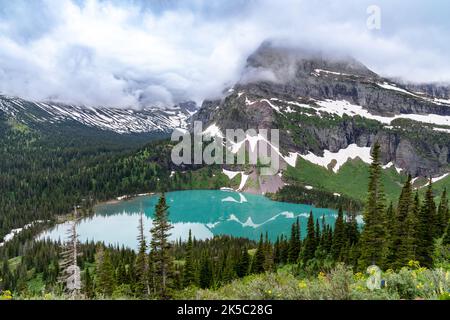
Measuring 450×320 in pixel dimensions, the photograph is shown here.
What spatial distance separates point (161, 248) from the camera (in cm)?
3844

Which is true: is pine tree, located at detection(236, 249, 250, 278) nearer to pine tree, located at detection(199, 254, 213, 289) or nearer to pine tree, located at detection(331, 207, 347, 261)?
pine tree, located at detection(199, 254, 213, 289)

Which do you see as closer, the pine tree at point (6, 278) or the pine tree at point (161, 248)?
the pine tree at point (161, 248)

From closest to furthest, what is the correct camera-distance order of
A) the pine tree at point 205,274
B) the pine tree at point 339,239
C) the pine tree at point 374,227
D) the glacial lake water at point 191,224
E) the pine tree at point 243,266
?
the pine tree at point 374,227 < the pine tree at point 205,274 < the pine tree at point 339,239 < the pine tree at point 243,266 < the glacial lake water at point 191,224

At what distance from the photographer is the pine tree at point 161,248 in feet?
124

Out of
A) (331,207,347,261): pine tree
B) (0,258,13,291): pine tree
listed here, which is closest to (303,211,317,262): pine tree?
(331,207,347,261): pine tree

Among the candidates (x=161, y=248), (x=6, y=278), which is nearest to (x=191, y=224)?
(x=6, y=278)

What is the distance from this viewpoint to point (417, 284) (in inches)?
419

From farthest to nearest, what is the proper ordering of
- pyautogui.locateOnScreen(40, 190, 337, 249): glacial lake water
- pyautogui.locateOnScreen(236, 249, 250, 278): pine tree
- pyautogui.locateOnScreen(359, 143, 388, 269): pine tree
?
pyautogui.locateOnScreen(40, 190, 337, 249): glacial lake water, pyautogui.locateOnScreen(236, 249, 250, 278): pine tree, pyautogui.locateOnScreen(359, 143, 388, 269): pine tree

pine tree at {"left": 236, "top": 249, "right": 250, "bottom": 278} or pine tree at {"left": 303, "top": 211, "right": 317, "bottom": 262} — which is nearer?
pine tree at {"left": 236, "top": 249, "right": 250, "bottom": 278}

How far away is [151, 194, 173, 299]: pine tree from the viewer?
37.7 meters

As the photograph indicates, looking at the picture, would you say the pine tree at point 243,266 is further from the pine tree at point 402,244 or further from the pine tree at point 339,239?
the pine tree at point 402,244

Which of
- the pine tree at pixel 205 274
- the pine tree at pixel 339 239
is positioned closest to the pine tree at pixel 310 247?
the pine tree at pixel 339 239
